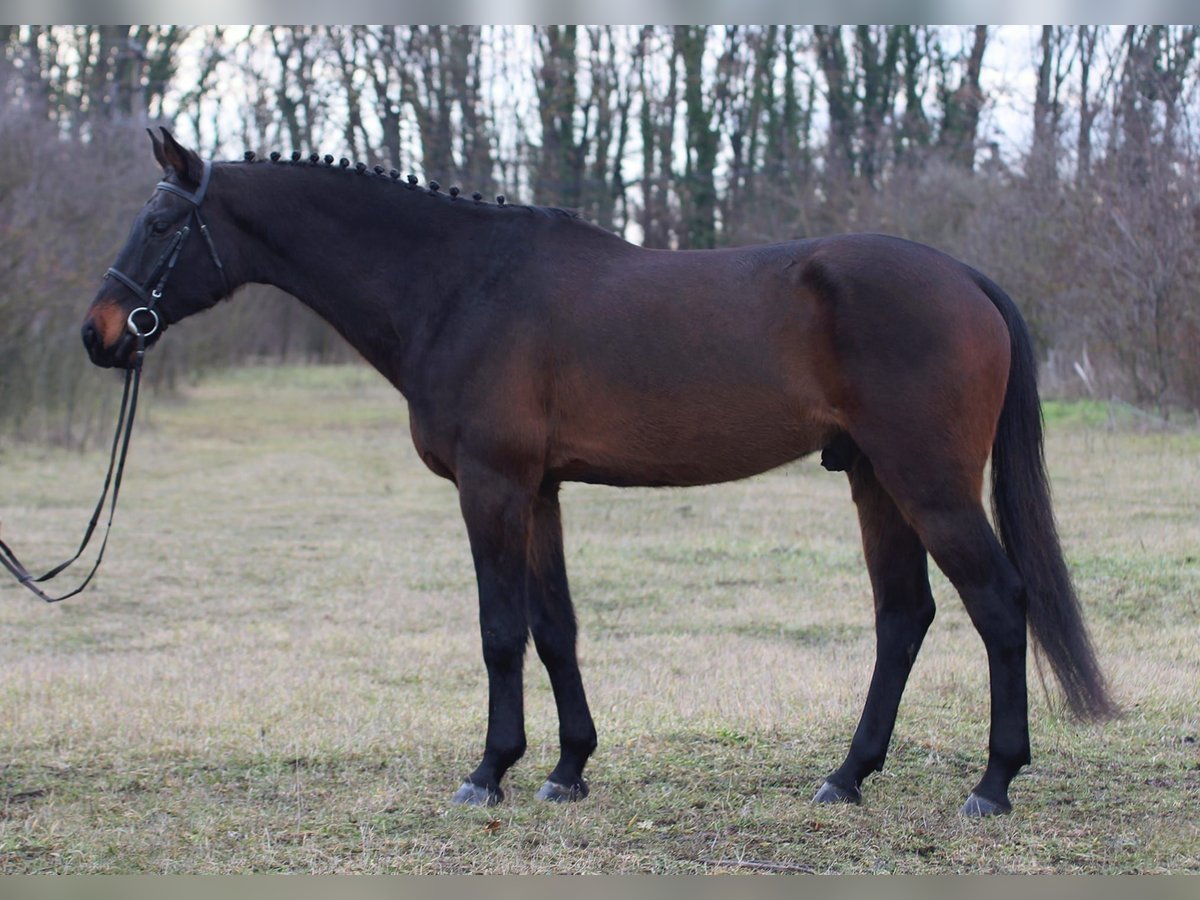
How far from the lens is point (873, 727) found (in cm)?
477

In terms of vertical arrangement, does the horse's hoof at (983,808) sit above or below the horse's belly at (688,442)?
below

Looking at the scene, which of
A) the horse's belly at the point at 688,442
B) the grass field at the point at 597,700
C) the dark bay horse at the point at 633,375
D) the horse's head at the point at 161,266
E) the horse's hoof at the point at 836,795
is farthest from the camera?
the horse's head at the point at 161,266

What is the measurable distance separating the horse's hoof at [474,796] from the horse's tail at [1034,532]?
2.08 metres

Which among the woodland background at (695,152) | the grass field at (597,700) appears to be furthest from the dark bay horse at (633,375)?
the woodland background at (695,152)

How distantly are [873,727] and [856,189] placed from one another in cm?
2148

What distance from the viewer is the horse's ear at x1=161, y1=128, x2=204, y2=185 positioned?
4.66m

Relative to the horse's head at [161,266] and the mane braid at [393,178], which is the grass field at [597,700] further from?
the mane braid at [393,178]

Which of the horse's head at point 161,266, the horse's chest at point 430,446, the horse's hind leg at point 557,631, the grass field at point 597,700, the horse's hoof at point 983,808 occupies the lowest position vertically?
the grass field at point 597,700

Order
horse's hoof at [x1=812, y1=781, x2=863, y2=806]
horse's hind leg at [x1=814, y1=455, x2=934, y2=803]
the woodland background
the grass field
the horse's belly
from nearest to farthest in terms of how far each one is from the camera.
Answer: the grass field → the horse's belly → horse's hoof at [x1=812, y1=781, x2=863, y2=806] → horse's hind leg at [x1=814, y1=455, x2=934, y2=803] → the woodland background

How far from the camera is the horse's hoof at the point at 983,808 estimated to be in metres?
4.36

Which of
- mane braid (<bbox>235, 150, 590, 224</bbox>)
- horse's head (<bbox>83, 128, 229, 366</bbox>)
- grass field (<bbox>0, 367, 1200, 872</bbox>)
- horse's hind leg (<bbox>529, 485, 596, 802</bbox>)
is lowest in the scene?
grass field (<bbox>0, 367, 1200, 872</bbox>)

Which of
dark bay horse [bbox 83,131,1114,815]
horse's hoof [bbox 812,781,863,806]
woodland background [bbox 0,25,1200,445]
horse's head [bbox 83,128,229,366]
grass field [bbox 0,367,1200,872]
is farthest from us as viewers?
woodland background [bbox 0,25,1200,445]

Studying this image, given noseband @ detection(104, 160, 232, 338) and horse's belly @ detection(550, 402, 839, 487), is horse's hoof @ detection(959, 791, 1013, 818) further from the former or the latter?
noseband @ detection(104, 160, 232, 338)

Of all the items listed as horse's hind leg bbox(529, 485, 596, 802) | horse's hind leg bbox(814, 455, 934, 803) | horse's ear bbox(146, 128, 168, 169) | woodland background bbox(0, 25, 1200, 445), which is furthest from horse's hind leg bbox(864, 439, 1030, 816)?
woodland background bbox(0, 25, 1200, 445)
